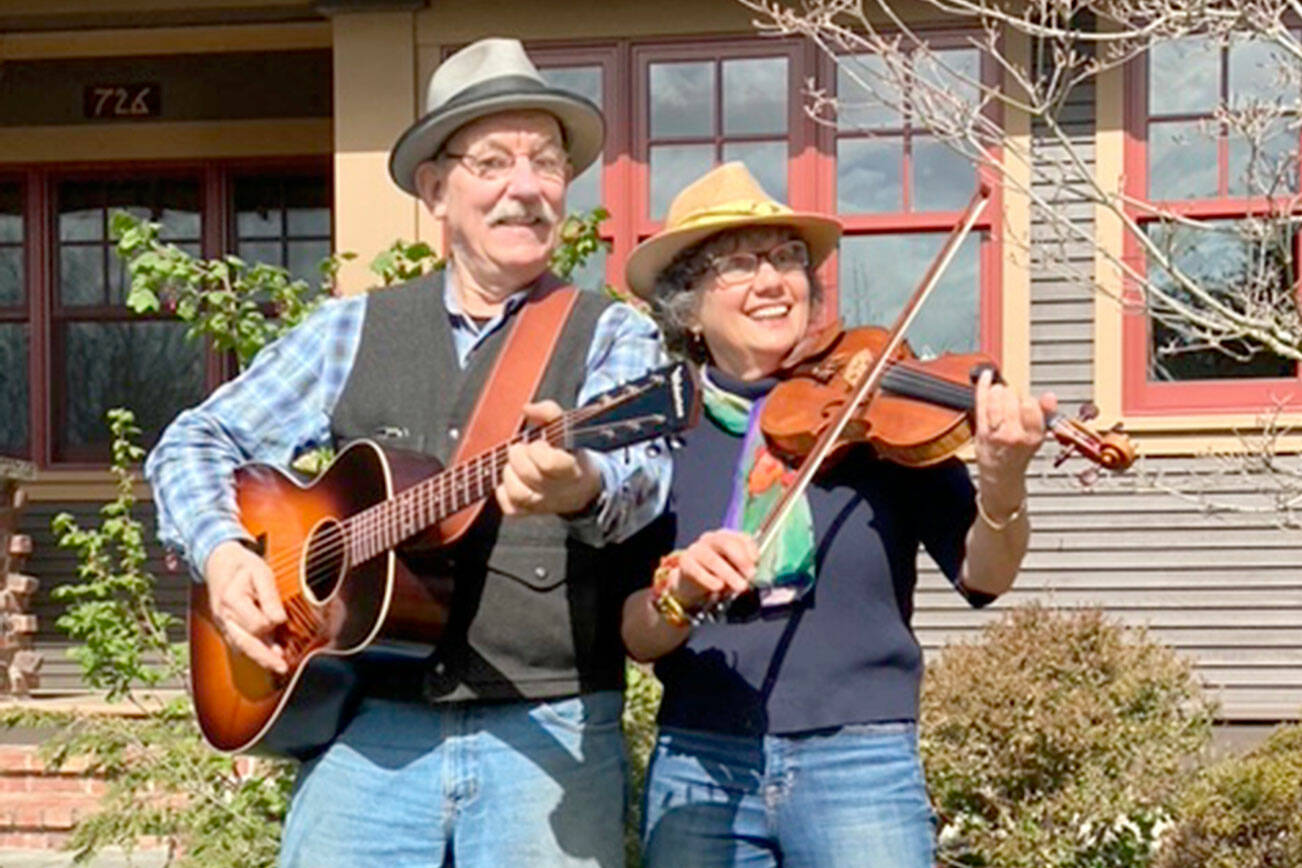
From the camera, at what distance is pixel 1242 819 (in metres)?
4.63

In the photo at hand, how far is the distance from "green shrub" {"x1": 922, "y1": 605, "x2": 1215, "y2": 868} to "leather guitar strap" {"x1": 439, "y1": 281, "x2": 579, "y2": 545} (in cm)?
288

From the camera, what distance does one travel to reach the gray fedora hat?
245 cm

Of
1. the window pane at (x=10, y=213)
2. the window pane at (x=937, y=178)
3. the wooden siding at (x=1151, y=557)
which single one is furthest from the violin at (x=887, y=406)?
the window pane at (x=10, y=213)

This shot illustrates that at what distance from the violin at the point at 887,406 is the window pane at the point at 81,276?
810 centimetres

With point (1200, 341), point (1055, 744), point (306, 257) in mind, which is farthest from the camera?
point (306, 257)

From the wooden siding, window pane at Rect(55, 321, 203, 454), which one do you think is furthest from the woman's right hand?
window pane at Rect(55, 321, 203, 454)

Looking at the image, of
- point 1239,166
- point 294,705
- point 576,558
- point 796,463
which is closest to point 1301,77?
point 796,463

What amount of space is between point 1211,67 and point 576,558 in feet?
18.9

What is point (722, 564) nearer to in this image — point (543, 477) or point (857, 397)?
point (543, 477)

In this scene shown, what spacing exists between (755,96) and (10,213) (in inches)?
187

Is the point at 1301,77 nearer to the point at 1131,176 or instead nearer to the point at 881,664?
the point at 881,664

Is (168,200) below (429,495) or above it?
above

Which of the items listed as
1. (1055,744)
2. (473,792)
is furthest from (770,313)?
(1055,744)

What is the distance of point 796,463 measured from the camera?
2.43 m
